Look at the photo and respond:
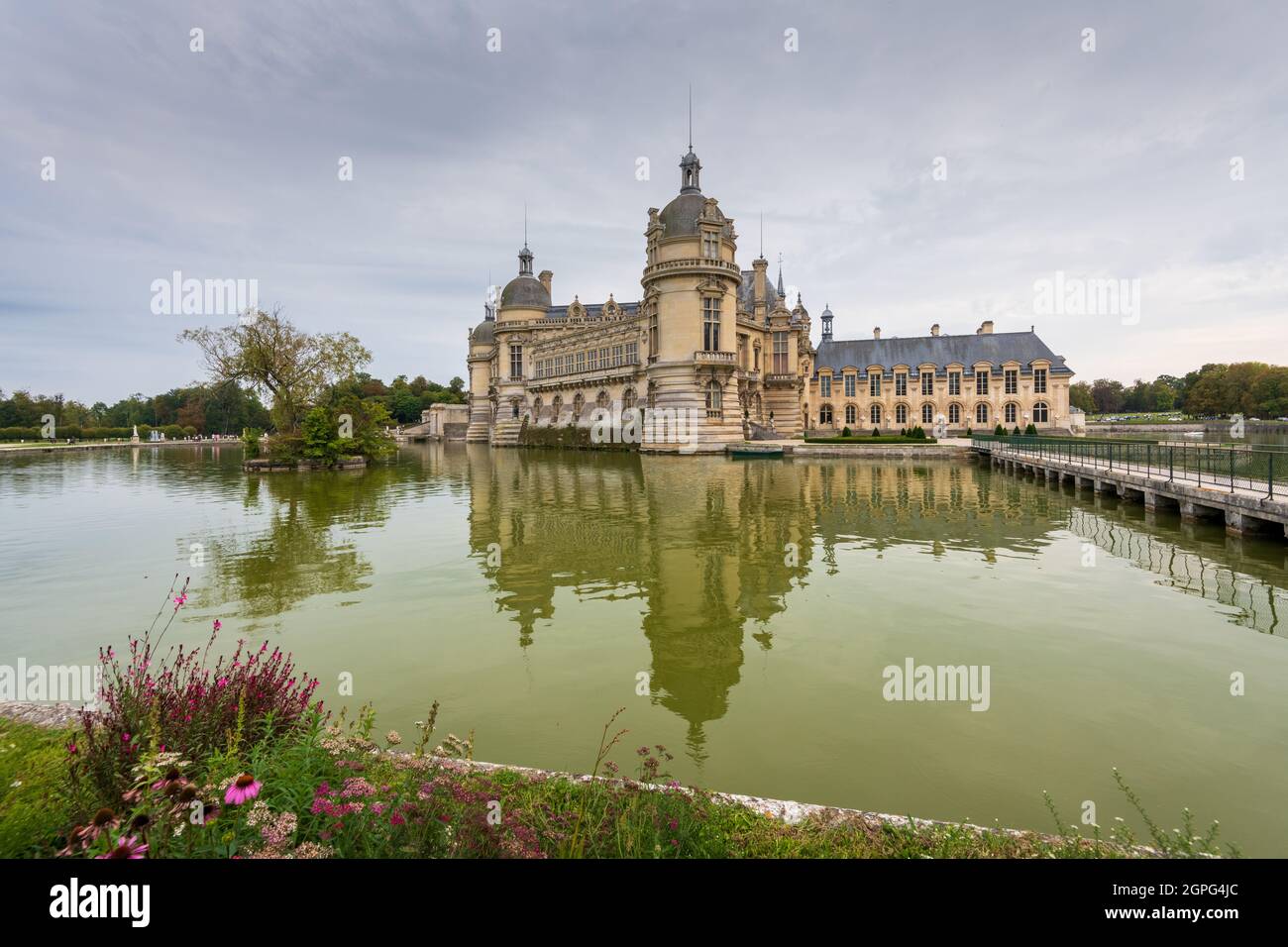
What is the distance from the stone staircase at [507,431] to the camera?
80.1 metres

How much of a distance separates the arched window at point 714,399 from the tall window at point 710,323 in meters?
3.01

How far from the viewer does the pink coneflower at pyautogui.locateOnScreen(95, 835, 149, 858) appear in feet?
9.57

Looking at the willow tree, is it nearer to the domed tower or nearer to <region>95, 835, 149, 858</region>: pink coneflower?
A: the domed tower

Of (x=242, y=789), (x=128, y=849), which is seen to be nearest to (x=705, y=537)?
(x=242, y=789)

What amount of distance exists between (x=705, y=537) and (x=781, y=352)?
53.5m

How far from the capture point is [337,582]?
13.1m

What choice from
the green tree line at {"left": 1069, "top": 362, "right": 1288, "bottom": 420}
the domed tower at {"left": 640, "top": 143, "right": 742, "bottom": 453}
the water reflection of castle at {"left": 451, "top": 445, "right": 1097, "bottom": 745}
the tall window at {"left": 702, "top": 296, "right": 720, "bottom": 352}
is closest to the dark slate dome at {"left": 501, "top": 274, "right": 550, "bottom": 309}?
the domed tower at {"left": 640, "top": 143, "right": 742, "bottom": 453}

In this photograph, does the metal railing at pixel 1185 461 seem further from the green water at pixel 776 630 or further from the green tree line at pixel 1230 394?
the green tree line at pixel 1230 394

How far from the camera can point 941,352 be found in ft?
232

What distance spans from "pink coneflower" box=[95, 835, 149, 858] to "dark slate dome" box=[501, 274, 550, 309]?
8286 cm
